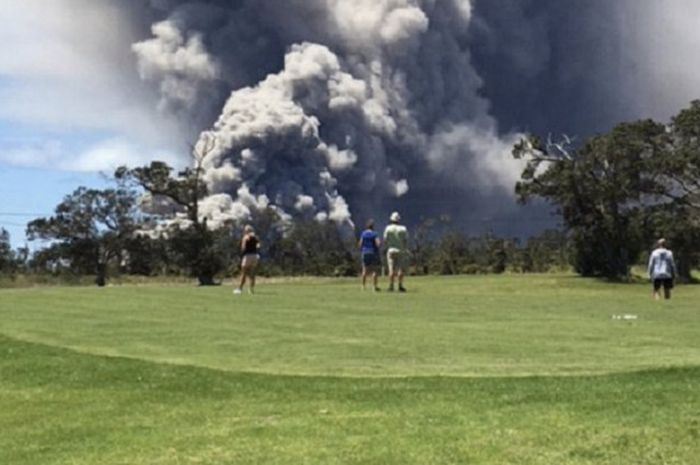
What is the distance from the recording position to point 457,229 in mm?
85312

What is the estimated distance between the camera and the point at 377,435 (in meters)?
9.74

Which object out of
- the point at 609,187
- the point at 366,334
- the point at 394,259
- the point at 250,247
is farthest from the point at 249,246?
the point at 609,187

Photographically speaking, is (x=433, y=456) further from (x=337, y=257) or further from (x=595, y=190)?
(x=337, y=257)

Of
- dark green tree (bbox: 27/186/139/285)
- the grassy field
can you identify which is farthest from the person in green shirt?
dark green tree (bbox: 27/186/139/285)

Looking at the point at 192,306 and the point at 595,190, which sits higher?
the point at 595,190

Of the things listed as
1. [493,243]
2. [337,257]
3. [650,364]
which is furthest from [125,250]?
[650,364]

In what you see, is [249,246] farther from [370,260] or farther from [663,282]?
[663,282]

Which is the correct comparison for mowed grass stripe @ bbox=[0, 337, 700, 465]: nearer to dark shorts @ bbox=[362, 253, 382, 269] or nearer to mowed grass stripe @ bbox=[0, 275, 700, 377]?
mowed grass stripe @ bbox=[0, 275, 700, 377]

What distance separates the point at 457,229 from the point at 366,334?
68.6m

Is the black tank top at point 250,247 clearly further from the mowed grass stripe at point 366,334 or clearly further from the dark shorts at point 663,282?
the dark shorts at point 663,282

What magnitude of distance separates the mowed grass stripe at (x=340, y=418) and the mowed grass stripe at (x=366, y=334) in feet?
2.86

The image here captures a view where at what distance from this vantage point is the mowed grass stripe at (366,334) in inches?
541

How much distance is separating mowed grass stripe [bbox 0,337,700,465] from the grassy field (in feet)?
0.08

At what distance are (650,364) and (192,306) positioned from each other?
1273 cm
